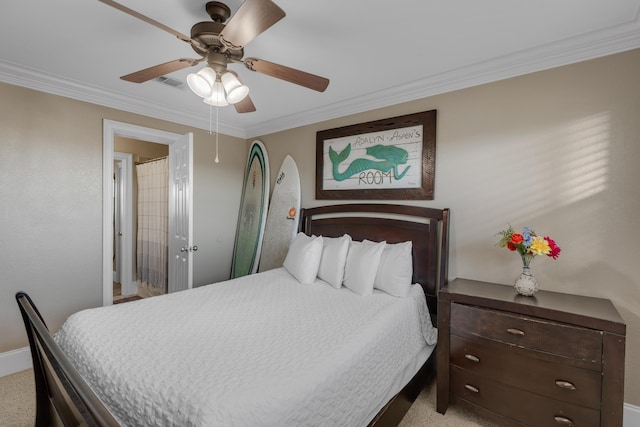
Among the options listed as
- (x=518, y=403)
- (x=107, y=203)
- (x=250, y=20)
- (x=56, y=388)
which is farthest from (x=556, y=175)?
(x=107, y=203)

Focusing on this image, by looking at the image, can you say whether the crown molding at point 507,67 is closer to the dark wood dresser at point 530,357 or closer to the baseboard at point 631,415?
the dark wood dresser at point 530,357

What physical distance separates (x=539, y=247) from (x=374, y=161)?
4.93ft

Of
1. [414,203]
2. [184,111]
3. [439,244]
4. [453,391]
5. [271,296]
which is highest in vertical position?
[184,111]

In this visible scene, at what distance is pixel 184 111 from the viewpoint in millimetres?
3379

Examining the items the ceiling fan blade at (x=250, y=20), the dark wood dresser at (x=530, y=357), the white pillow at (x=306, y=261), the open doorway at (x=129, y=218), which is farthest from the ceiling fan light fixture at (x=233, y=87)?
the open doorway at (x=129, y=218)

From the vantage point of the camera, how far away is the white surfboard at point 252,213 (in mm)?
3691

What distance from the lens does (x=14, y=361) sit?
243 cm

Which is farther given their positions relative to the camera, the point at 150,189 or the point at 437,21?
the point at 150,189

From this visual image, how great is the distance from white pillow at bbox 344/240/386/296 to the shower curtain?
2.78 m

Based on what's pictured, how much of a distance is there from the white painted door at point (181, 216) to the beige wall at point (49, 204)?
0.61 meters

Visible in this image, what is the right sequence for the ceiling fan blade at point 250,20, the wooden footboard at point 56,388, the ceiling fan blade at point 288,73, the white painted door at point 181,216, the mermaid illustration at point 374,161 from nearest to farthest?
the wooden footboard at point 56,388, the ceiling fan blade at point 250,20, the ceiling fan blade at point 288,73, the mermaid illustration at point 374,161, the white painted door at point 181,216

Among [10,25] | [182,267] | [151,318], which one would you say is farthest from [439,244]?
[10,25]

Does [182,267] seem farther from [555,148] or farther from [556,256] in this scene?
[555,148]

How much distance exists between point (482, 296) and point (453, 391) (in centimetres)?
68
